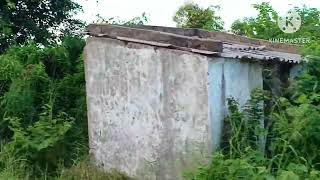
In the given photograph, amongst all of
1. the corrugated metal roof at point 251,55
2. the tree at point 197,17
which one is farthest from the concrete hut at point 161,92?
the tree at point 197,17

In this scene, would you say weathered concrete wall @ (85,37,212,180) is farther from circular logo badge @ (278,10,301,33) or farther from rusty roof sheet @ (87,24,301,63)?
circular logo badge @ (278,10,301,33)

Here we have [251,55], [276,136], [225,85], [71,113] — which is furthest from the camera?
[71,113]

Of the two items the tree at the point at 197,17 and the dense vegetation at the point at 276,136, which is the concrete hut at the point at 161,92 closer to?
the dense vegetation at the point at 276,136

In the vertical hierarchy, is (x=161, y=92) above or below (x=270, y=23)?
below

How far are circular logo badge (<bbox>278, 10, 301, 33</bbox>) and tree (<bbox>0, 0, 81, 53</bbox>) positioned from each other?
3.80 m

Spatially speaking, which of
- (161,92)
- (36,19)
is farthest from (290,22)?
(161,92)

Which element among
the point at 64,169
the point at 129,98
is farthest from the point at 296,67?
the point at 64,169

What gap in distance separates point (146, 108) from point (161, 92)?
273 millimetres

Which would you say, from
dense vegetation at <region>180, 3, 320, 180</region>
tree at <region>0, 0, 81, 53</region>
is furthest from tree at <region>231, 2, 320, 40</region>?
dense vegetation at <region>180, 3, 320, 180</region>

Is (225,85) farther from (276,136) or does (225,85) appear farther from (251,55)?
(276,136)

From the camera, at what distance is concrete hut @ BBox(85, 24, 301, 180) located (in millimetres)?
5172

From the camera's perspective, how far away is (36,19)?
9.91m

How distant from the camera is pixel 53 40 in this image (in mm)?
10031

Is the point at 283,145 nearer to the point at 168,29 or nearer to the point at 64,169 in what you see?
the point at 64,169
